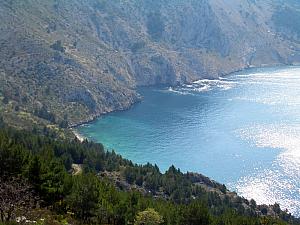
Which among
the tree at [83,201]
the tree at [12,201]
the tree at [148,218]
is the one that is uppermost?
the tree at [12,201]

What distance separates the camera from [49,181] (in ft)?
201

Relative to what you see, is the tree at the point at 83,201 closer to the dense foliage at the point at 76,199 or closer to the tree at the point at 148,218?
the dense foliage at the point at 76,199

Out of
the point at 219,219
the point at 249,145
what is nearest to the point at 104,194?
the point at 219,219

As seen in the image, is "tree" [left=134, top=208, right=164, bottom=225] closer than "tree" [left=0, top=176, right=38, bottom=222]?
No

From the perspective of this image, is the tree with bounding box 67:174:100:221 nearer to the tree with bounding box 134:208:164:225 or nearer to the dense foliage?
the dense foliage

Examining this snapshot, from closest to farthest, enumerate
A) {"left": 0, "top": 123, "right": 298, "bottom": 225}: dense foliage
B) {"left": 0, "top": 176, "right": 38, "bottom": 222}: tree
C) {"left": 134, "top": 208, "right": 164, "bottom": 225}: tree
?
{"left": 0, "top": 176, "right": 38, "bottom": 222}: tree → {"left": 0, "top": 123, "right": 298, "bottom": 225}: dense foliage → {"left": 134, "top": 208, "right": 164, "bottom": 225}: tree

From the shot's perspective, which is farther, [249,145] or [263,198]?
[249,145]

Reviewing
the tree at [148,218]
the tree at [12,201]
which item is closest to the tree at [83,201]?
the tree at [148,218]

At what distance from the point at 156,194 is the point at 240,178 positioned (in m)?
48.5

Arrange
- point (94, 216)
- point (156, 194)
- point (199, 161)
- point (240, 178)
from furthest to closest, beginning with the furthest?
point (199, 161) → point (240, 178) → point (156, 194) → point (94, 216)

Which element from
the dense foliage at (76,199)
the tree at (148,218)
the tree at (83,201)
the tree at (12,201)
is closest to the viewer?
the tree at (12,201)

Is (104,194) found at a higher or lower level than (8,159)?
lower

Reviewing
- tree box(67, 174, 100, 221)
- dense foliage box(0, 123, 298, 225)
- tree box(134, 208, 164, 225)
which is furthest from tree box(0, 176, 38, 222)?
tree box(134, 208, 164, 225)

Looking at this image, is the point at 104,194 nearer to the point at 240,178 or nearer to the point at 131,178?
the point at 131,178
